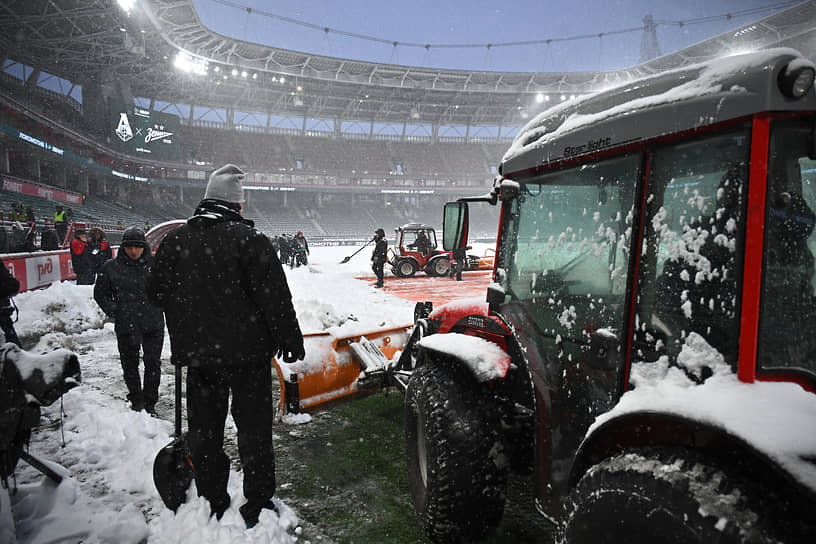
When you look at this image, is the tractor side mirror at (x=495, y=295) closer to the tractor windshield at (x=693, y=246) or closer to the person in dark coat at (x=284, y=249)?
the tractor windshield at (x=693, y=246)

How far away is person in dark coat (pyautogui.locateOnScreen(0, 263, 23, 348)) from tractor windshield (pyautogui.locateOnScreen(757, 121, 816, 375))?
441 centimetres

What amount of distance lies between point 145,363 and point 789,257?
15.3 ft

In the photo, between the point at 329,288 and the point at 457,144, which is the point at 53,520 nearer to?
the point at 329,288

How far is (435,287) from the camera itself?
550 inches

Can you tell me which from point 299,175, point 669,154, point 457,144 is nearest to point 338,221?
point 299,175

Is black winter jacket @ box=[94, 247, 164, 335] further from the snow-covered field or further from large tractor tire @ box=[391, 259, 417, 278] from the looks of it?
large tractor tire @ box=[391, 259, 417, 278]

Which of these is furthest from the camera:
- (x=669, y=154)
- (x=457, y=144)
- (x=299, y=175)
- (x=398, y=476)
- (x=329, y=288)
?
(x=457, y=144)

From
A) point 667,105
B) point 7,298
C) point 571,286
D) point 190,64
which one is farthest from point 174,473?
point 190,64

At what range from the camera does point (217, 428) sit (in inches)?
97.3

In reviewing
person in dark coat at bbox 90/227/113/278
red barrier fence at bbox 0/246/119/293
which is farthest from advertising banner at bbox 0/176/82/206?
person in dark coat at bbox 90/227/113/278

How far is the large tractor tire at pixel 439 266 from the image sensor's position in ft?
54.0

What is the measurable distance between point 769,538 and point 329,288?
11.7 m

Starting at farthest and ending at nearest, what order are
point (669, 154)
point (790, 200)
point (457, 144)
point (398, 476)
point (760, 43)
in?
point (457, 144) → point (760, 43) → point (398, 476) → point (669, 154) → point (790, 200)

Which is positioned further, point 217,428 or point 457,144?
point 457,144
